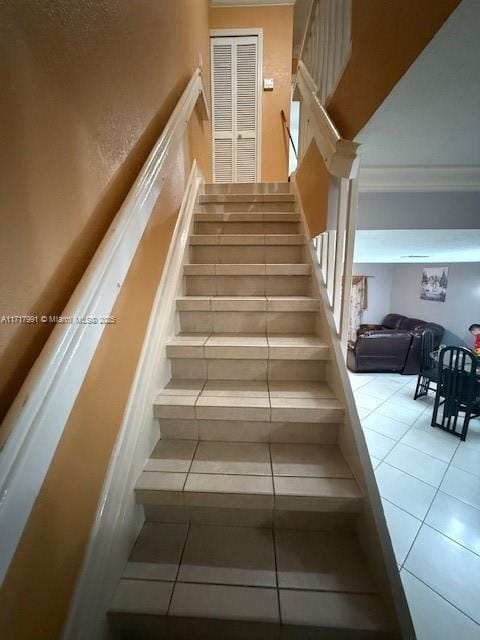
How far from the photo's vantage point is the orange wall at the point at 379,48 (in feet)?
2.25

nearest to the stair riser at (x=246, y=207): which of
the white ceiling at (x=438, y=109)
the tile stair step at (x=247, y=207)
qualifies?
the tile stair step at (x=247, y=207)

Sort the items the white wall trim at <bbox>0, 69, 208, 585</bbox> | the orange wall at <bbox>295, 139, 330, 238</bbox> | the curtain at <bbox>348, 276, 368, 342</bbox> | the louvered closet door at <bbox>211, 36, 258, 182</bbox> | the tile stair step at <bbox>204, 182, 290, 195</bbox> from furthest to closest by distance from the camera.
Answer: the curtain at <bbox>348, 276, 368, 342</bbox>
the louvered closet door at <bbox>211, 36, 258, 182</bbox>
the tile stair step at <bbox>204, 182, 290, 195</bbox>
the orange wall at <bbox>295, 139, 330, 238</bbox>
the white wall trim at <bbox>0, 69, 208, 585</bbox>

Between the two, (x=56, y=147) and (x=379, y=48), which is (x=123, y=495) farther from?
(x=379, y=48)

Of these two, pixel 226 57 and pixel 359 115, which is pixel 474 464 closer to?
pixel 359 115

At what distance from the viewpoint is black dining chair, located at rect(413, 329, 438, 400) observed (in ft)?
12.5

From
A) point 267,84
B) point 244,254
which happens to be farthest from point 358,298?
point 244,254

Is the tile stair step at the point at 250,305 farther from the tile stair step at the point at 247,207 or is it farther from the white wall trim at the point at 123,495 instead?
the tile stair step at the point at 247,207

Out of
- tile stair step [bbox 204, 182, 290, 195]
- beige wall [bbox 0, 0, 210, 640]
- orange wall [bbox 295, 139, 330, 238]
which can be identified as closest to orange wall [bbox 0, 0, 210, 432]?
beige wall [bbox 0, 0, 210, 640]

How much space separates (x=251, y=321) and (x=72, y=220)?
1040 mm

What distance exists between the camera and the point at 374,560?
82 cm

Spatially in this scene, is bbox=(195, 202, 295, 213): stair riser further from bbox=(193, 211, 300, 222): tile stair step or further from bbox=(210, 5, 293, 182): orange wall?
bbox=(210, 5, 293, 182): orange wall

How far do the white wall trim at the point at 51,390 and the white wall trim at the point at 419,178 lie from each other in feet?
4.84

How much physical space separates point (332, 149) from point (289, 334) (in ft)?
3.17

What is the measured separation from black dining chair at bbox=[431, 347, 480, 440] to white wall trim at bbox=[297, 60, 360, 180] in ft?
9.86
